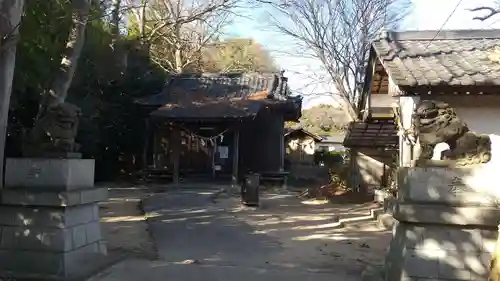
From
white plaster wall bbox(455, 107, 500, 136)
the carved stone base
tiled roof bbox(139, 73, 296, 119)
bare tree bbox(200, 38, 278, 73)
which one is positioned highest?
bare tree bbox(200, 38, 278, 73)

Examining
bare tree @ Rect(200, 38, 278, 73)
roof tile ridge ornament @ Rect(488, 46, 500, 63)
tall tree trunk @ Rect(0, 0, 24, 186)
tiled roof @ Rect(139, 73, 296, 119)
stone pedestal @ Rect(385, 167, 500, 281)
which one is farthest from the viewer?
bare tree @ Rect(200, 38, 278, 73)

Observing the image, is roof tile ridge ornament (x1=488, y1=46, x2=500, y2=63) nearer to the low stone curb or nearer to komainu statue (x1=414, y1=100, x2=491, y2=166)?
komainu statue (x1=414, y1=100, x2=491, y2=166)

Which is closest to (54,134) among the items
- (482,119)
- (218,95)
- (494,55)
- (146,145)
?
(482,119)

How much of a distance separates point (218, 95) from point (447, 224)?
18904mm

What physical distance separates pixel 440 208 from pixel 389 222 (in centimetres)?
650

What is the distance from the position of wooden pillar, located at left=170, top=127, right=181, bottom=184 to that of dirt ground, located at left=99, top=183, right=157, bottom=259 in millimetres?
2894

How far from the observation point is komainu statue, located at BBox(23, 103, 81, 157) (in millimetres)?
6637

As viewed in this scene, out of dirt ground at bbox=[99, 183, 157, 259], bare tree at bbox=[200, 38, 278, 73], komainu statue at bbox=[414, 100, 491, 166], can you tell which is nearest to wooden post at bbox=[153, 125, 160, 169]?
dirt ground at bbox=[99, 183, 157, 259]

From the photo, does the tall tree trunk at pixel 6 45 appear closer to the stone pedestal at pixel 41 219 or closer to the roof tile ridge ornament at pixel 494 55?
the stone pedestal at pixel 41 219

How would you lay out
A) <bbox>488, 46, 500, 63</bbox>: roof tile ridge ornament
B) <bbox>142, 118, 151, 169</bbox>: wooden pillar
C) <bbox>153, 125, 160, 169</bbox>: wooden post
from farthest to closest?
<bbox>142, 118, 151, 169</bbox>: wooden pillar < <bbox>153, 125, 160, 169</bbox>: wooden post < <bbox>488, 46, 500, 63</bbox>: roof tile ridge ornament

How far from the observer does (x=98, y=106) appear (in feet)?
70.0

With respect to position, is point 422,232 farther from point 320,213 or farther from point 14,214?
point 320,213

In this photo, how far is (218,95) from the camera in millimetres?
24000

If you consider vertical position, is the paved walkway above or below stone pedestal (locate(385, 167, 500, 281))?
below
